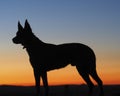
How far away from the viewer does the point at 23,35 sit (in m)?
19.3

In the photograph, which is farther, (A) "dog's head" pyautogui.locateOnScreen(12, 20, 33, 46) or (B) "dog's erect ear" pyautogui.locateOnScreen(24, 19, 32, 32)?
(A) "dog's head" pyautogui.locateOnScreen(12, 20, 33, 46)

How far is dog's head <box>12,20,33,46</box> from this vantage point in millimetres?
19166

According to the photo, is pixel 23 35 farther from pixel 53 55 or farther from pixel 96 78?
pixel 96 78

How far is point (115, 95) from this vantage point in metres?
21.7

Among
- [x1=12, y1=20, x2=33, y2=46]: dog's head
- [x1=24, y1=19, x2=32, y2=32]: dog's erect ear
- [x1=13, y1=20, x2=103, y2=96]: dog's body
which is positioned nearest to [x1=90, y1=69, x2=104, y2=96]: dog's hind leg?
[x1=13, y1=20, x2=103, y2=96]: dog's body

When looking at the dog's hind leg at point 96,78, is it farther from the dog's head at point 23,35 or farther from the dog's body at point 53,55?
the dog's head at point 23,35

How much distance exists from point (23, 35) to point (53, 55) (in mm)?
1640

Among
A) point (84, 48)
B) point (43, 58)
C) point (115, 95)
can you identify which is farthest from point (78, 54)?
point (115, 95)

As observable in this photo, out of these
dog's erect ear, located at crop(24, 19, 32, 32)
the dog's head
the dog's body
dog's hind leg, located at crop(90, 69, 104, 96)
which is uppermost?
dog's erect ear, located at crop(24, 19, 32, 32)

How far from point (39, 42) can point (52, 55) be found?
2.75ft

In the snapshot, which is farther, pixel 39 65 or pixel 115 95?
pixel 115 95

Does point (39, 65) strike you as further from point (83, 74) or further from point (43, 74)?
point (83, 74)

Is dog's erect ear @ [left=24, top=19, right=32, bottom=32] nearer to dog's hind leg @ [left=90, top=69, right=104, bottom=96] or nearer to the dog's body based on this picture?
the dog's body

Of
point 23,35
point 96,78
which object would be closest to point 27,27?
point 23,35
